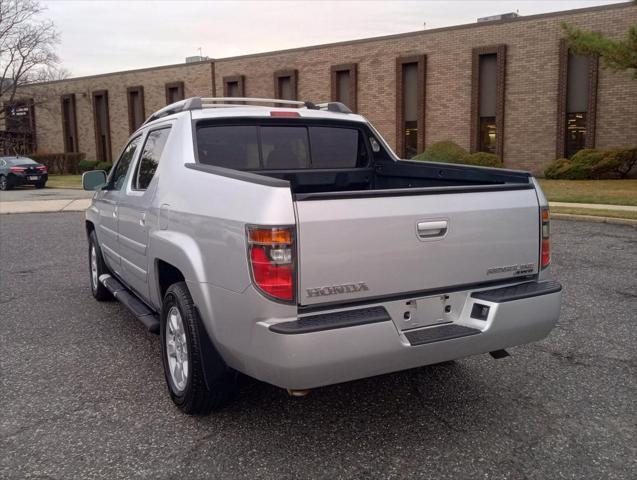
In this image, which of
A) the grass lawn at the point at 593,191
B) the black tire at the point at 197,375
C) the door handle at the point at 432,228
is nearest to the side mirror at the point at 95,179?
the black tire at the point at 197,375

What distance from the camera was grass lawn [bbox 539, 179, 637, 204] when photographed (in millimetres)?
15461

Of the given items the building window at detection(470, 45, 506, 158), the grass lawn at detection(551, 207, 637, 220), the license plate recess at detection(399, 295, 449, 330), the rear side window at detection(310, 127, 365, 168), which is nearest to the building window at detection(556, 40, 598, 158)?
the building window at detection(470, 45, 506, 158)

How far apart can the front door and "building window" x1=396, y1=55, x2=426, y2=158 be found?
23320 mm

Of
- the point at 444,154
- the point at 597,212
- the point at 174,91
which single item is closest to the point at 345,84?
the point at 444,154

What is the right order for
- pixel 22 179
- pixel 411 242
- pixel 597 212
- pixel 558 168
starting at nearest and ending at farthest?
1. pixel 411 242
2. pixel 597 212
3. pixel 558 168
4. pixel 22 179

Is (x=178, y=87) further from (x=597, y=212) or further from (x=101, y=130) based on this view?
(x=597, y=212)

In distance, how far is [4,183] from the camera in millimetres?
28016

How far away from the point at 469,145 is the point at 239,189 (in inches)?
951

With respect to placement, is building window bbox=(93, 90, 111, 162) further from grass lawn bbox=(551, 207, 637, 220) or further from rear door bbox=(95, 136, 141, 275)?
rear door bbox=(95, 136, 141, 275)

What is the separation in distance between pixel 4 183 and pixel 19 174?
0.89m

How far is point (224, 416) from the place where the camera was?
368 centimetres

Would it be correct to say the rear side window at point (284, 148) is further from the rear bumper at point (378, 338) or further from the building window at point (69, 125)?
the building window at point (69, 125)

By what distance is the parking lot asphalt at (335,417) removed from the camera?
309 centimetres

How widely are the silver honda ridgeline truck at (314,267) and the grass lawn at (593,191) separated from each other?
495 inches
